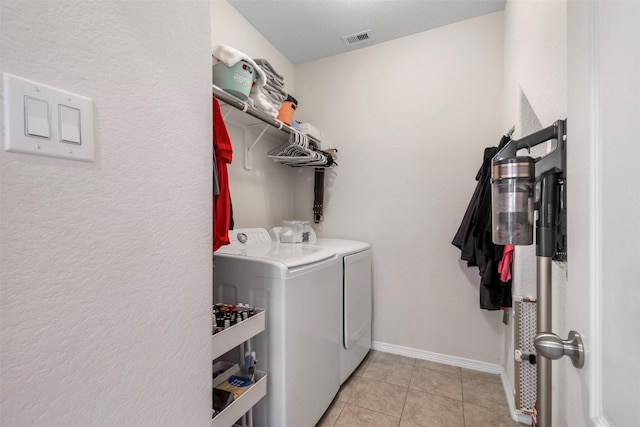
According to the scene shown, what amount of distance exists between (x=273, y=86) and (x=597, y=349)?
196 centimetres

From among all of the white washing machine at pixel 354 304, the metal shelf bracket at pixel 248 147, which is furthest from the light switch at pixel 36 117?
the metal shelf bracket at pixel 248 147

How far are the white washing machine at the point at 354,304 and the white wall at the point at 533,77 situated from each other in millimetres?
995

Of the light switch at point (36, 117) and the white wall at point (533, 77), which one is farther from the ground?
the white wall at point (533, 77)

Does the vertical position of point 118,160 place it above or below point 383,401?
above

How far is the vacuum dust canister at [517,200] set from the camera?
56cm

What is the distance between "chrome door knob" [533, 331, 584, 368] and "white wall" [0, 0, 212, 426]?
86 cm

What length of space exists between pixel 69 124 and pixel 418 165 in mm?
2264

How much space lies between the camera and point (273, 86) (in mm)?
1868

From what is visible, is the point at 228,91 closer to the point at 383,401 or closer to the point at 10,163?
the point at 10,163

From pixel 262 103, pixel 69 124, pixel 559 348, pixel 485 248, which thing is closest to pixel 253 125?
pixel 262 103

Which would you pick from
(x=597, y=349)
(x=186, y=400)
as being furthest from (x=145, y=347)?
(x=597, y=349)

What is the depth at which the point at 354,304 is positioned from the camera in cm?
202

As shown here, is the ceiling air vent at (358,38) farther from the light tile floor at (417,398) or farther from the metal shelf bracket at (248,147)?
the light tile floor at (417,398)

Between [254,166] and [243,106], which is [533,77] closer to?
[243,106]
